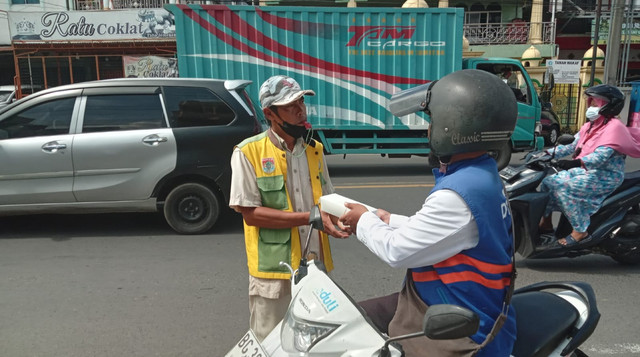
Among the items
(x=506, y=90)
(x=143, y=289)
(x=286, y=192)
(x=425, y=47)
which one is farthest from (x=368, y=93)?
(x=506, y=90)

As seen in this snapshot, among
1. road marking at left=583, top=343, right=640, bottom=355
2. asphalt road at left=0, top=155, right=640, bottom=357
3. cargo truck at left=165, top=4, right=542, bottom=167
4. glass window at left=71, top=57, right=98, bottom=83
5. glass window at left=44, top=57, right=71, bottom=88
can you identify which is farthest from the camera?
glass window at left=71, top=57, right=98, bottom=83

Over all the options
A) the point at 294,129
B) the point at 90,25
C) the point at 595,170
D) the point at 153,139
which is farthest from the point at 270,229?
the point at 90,25

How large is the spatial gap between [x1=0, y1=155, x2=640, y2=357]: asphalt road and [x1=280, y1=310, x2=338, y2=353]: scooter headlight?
6.00 feet

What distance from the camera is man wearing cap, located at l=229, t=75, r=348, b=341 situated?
2385 mm

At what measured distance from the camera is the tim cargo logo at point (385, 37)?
379 inches

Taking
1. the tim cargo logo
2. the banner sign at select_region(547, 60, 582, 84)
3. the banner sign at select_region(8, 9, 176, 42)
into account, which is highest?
the banner sign at select_region(8, 9, 176, 42)

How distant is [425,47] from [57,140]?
6.68 meters

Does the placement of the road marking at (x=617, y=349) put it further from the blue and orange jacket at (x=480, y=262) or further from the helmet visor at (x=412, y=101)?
the helmet visor at (x=412, y=101)

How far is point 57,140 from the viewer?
5730 millimetres

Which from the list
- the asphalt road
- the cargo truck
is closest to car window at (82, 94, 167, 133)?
the asphalt road

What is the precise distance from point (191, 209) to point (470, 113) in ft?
16.1

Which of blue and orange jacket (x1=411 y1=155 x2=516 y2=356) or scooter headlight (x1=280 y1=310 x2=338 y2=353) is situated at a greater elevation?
blue and orange jacket (x1=411 y1=155 x2=516 y2=356)

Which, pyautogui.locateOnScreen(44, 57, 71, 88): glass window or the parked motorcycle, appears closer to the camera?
the parked motorcycle

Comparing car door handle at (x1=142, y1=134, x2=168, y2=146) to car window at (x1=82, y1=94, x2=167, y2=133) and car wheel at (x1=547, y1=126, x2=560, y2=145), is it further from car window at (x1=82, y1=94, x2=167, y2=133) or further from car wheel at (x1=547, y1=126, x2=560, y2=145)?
car wheel at (x1=547, y1=126, x2=560, y2=145)
